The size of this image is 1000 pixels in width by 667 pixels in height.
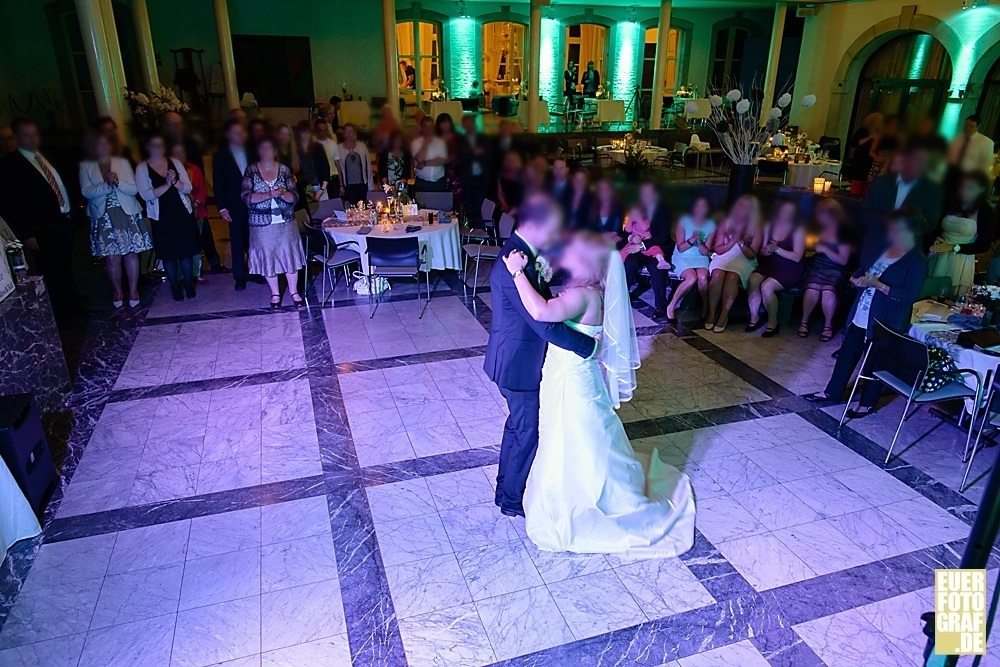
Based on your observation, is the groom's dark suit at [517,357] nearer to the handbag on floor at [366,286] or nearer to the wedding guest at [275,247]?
the wedding guest at [275,247]

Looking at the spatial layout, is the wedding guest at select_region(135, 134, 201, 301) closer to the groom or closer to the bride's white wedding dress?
the groom

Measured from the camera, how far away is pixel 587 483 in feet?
10.3

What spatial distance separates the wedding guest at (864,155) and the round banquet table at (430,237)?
5.69 metres

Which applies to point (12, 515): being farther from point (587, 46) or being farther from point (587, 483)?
point (587, 46)

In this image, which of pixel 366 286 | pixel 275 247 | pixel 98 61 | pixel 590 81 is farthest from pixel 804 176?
pixel 590 81

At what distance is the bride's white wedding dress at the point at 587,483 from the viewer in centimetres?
302

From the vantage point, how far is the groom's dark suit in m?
2.72

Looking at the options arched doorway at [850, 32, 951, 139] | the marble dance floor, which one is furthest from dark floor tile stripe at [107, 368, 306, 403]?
arched doorway at [850, 32, 951, 139]

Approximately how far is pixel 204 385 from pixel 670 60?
17.7m

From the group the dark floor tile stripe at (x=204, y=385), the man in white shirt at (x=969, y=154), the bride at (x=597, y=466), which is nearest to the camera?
the man in white shirt at (x=969, y=154)

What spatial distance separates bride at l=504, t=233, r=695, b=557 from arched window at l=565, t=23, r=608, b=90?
15923 mm

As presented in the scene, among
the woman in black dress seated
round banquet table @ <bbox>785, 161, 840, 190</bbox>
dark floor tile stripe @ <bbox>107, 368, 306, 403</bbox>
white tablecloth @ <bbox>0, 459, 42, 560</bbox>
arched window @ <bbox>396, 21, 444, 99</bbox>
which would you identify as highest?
arched window @ <bbox>396, 21, 444, 99</bbox>

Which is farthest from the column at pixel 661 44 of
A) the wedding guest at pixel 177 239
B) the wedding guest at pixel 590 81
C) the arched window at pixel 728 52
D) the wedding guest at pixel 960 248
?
the wedding guest at pixel 177 239

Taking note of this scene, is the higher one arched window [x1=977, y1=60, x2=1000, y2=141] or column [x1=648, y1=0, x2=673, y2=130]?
column [x1=648, y1=0, x2=673, y2=130]
